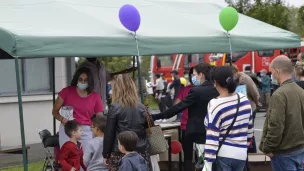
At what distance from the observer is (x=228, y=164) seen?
506 centimetres

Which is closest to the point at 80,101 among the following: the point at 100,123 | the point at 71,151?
the point at 71,151

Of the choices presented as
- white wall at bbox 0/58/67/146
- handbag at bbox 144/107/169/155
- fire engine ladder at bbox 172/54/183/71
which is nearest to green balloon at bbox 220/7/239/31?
handbag at bbox 144/107/169/155

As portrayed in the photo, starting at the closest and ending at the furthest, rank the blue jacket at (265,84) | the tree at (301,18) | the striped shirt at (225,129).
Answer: the striped shirt at (225,129)
the blue jacket at (265,84)
the tree at (301,18)

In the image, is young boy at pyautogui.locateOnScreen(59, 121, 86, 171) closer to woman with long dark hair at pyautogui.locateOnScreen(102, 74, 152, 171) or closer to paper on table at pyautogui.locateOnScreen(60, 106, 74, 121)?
paper on table at pyautogui.locateOnScreen(60, 106, 74, 121)

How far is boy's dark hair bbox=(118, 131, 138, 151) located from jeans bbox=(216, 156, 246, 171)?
0.84 meters

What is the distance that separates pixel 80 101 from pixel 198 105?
1.60 m

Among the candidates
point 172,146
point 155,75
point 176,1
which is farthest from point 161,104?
point 172,146

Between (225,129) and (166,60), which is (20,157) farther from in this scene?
(166,60)

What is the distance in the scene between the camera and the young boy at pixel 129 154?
206 inches

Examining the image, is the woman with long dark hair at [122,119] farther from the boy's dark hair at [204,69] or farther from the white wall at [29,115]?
the white wall at [29,115]

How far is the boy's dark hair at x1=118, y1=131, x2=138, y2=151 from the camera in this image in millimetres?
5246

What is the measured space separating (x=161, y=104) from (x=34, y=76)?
353 inches

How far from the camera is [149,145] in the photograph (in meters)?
5.92

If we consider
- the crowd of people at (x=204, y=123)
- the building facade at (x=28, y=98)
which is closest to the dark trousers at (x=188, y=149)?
the crowd of people at (x=204, y=123)
